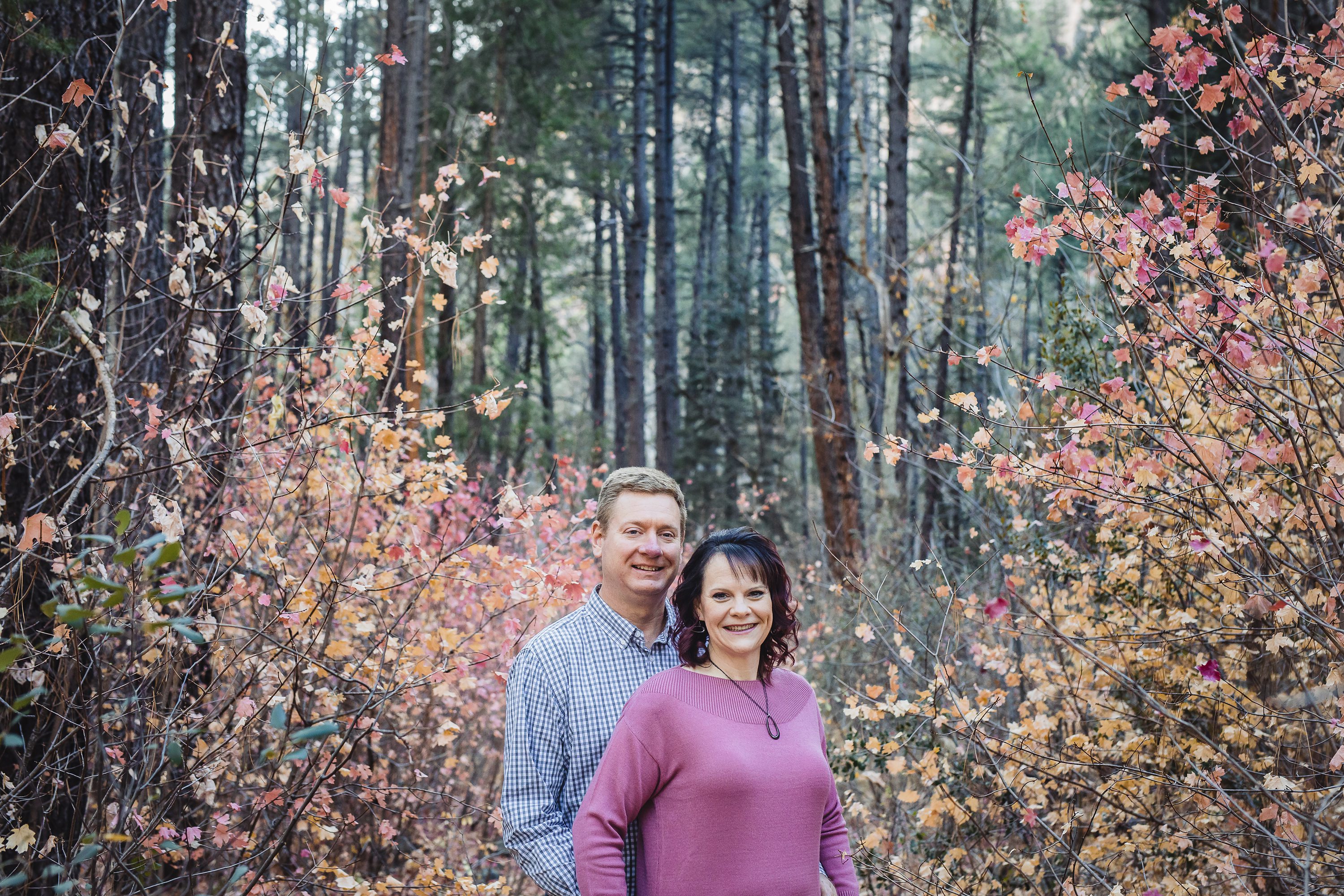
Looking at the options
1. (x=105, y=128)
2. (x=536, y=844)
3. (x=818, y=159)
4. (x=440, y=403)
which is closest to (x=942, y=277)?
(x=818, y=159)

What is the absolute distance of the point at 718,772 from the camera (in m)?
2.35

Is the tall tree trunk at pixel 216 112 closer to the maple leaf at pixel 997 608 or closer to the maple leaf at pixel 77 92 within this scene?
the maple leaf at pixel 77 92

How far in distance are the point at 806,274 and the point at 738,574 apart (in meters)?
6.86

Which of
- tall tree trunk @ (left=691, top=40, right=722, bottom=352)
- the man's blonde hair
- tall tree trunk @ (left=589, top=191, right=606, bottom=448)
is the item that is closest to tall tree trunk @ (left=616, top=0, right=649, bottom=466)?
tall tree trunk @ (left=691, top=40, right=722, bottom=352)

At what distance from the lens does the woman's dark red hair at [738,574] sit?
2598mm

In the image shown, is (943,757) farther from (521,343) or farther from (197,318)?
(521,343)

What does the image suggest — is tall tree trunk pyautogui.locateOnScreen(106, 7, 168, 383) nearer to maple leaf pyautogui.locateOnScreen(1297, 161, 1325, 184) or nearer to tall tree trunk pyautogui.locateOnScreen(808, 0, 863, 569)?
maple leaf pyautogui.locateOnScreen(1297, 161, 1325, 184)

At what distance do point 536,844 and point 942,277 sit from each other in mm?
7394

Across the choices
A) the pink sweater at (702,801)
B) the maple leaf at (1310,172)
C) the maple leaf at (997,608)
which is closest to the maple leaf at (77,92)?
the pink sweater at (702,801)

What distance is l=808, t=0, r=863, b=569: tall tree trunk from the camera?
8.67 meters

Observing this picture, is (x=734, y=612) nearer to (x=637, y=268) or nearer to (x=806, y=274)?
(x=806, y=274)

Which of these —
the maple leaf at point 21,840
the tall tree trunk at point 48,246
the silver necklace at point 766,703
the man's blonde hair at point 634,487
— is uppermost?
the tall tree trunk at point 48,246

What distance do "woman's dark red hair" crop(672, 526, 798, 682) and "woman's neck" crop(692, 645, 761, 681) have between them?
1.1 inches

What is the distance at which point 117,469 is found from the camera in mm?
3824
